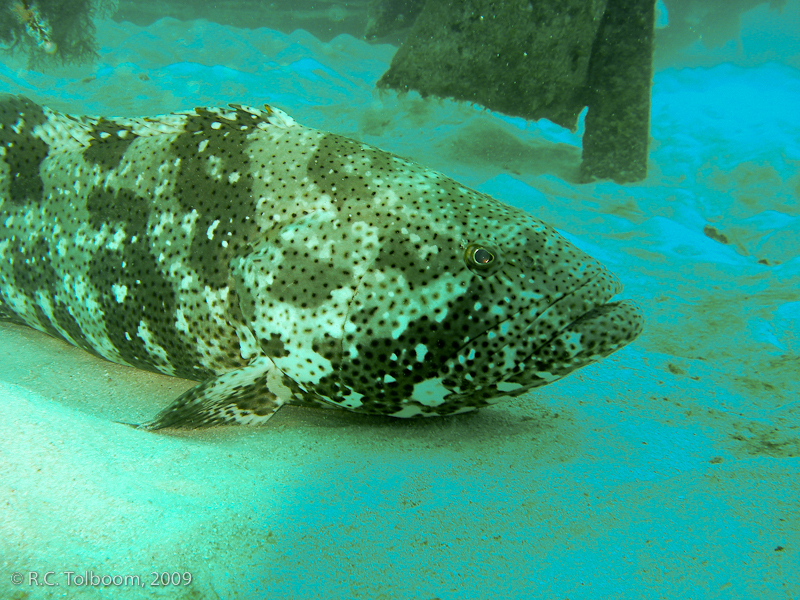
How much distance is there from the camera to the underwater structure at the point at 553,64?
651 cm

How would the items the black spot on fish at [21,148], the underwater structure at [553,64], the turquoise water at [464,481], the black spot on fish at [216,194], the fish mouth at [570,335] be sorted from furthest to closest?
the underwater structure at [553,64], the black spot on fish at [21,148], the black spot on fish at [216,194], the fish mouth at [570,335], the turquoise water at [464,481]

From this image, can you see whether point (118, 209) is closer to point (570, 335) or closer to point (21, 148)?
point (21, 148)

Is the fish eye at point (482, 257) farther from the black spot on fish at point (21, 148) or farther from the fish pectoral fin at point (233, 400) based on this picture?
the black spot on fish at point (21, 148)

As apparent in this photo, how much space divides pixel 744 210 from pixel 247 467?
25.3 ft

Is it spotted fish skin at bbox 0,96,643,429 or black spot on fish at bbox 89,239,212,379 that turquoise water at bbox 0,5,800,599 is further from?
black spot on fish at bbox 89,239,212,379

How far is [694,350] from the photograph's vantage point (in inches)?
131

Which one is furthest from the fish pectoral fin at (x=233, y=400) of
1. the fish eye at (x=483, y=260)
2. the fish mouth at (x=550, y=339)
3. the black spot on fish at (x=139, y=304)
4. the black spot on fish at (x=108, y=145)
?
the black spot on fish at (x=108, y=145)

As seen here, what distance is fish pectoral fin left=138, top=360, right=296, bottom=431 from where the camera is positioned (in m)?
2.34

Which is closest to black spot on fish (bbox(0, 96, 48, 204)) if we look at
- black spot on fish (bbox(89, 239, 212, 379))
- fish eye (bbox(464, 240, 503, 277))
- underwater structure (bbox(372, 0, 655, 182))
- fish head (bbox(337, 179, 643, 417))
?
black spot on fish (bbox(89, 239, 212, 379))

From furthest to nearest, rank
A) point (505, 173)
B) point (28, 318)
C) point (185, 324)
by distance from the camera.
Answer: point (505, 173), point (28, 318), point (185, 324)

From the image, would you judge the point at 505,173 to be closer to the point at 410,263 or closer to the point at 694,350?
the point at 694,350

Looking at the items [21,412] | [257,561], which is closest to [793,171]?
[257,561]

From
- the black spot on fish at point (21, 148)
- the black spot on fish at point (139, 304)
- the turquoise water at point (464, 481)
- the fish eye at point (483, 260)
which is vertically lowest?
the turquoise water at point (464, 481)

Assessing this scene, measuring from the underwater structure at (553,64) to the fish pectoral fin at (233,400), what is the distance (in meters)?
6.48
